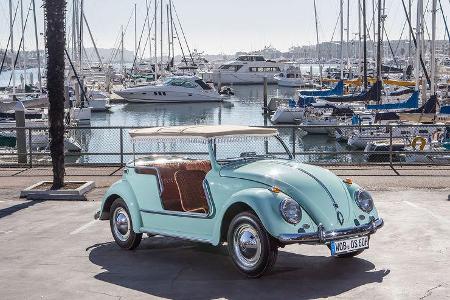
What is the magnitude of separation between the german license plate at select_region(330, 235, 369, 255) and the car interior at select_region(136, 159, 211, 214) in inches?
78.0

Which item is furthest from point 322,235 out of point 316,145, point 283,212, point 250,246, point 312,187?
point 316,145

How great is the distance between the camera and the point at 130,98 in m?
80.4

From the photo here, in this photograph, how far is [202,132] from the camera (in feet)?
32.0

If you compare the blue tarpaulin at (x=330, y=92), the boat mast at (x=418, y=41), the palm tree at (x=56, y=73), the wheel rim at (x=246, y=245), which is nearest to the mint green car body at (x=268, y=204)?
the wheel rim at (x=246, y=245)

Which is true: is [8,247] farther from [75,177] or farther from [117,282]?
[75,177]

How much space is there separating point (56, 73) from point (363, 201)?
8060 mm

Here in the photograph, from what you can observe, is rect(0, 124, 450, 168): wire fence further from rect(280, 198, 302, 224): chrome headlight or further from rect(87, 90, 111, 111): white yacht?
rect(87, 90, 111, 111): white yacht

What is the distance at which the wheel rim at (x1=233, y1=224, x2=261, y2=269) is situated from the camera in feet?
27.7

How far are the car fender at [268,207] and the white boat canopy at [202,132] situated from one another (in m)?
1.29

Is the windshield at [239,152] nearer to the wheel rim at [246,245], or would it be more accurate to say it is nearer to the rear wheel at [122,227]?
the wheel rim at [246,245]

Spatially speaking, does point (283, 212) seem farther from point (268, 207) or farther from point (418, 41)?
point (418, 41)

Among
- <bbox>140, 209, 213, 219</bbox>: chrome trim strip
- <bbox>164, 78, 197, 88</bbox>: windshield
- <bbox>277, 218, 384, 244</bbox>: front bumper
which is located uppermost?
<bbox>164, 78, 197, 88</bbox>: windshield

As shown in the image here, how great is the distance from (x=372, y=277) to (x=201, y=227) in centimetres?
221

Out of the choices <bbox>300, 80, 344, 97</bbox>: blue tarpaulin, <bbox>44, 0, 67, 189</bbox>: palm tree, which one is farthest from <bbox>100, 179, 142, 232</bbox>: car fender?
<bbox>300, 80, 344, 97</bbox>: blue tarpaulin
